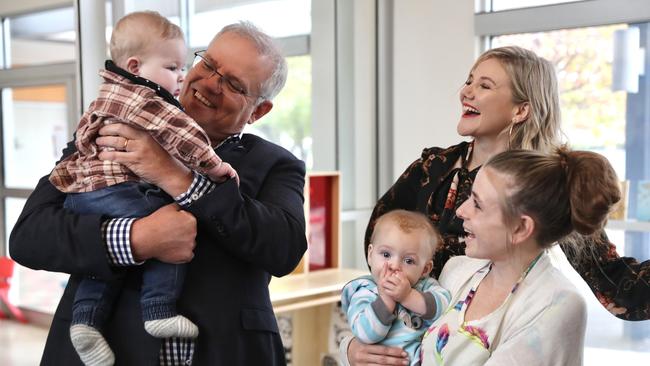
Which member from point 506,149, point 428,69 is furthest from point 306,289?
point 506,149

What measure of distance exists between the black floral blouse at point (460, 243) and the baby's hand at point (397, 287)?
25 centimetres

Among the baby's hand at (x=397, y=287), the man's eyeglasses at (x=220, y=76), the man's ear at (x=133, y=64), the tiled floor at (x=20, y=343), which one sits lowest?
the tiled floor at (x=20, y=343)

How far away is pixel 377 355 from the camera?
180 centimetres

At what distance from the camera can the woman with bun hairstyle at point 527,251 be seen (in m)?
1.53

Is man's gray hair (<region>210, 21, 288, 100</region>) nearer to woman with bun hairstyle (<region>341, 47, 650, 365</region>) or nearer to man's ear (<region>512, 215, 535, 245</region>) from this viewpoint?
woman with bun hairstyle (<region>341, 47, 650, 365</region>)

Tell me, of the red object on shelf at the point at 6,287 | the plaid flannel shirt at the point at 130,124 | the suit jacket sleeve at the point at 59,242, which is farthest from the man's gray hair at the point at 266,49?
the red object on shelf at the point at 6,287

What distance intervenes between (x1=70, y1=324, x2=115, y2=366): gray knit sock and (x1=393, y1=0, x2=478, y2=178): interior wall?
3.11m

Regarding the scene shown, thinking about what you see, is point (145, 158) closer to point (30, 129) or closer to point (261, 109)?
point (261, 109)

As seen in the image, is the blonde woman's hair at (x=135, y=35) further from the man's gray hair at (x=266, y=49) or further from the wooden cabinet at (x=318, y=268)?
the wooden cabinet at (x=318, y=268)

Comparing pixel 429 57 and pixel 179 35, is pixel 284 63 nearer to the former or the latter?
pixel 179 35

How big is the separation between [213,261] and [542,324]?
0.71m

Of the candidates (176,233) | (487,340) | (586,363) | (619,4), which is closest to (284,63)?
(176,233)

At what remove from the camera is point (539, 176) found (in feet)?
5.22

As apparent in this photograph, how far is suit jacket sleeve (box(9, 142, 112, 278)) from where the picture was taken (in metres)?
1.53
